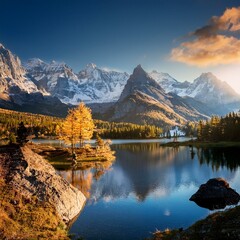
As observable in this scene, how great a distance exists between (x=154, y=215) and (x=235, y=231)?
2082cm

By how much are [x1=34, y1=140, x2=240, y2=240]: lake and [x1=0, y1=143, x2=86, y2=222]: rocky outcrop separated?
94.9 inches

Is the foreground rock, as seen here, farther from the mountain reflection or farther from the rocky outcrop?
the mountain reflection

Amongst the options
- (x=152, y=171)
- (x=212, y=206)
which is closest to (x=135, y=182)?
(x=152, y=171)

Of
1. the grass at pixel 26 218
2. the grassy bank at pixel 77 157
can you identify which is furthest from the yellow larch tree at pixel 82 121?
the grass at pixel 26 218

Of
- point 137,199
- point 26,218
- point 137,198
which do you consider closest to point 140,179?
point 137,198

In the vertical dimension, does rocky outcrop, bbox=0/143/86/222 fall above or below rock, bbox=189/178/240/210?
above

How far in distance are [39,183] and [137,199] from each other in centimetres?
2025

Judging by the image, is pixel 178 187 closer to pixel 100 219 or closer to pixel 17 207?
pixel 100 219

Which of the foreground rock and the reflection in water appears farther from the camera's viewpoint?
the reflection in water

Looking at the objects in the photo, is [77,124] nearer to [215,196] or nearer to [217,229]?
[215,196]

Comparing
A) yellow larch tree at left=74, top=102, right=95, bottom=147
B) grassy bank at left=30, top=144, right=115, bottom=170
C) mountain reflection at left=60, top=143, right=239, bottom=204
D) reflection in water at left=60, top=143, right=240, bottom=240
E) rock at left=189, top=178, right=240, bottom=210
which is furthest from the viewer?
yellow larch tree at left=74, top=102, right=95, bottom=147

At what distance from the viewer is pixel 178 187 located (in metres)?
64.8

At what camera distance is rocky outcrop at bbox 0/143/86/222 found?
38.9 meters

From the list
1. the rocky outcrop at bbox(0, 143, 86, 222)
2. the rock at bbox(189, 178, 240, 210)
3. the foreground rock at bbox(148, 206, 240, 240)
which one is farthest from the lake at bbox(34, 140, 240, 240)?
the foreground rock at bbox(148, 206, 240, 240)
